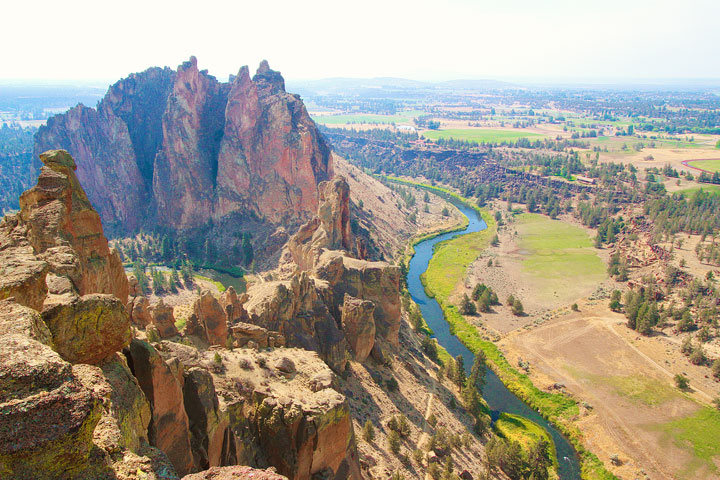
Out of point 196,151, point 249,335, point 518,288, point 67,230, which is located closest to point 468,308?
point 518,288

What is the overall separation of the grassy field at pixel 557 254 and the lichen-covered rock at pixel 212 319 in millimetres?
78291

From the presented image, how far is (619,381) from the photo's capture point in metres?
63.4

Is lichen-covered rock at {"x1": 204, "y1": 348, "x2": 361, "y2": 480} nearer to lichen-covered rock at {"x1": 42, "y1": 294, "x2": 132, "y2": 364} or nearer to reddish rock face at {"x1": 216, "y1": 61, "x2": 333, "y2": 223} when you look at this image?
lichen-covered rock at {"x1": 42, "y1": 294, "x2": 132, "y2": 364}

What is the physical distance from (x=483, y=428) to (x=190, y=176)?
92380 millimetres

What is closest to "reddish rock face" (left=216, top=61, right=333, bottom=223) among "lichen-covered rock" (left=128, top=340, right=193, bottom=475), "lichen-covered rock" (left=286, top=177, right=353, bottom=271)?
"lichen-covered rock" (left=286, top=177, right=353, bottom=271)

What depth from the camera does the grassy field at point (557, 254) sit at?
10169 cm

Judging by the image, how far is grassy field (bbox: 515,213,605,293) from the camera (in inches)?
4003

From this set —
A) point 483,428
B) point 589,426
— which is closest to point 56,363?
point 483,428

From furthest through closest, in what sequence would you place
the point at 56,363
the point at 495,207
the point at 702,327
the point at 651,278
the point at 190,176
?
the point at 495,207 < the point at 190,176 < the point at 651,278 < the point at 702,327 < the point at 56,363

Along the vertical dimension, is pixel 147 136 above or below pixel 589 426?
above

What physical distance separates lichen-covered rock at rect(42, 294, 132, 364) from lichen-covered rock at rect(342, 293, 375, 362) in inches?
1234

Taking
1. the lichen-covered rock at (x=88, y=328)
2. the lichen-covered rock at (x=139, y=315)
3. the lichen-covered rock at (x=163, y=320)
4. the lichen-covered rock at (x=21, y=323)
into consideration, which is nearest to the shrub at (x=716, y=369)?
the lichen-covered rock at (x=163, y=320)

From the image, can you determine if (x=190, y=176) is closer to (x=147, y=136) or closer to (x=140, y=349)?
(x=147, y=136)

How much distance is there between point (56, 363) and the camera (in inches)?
400
